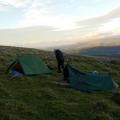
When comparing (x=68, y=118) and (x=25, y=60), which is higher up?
(x=25, y=60)

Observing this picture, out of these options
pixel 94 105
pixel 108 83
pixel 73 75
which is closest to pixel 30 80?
pixel 73 75

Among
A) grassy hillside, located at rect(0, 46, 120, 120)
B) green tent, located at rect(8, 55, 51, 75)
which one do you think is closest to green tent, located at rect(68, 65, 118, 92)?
grassy hillside, located at rect(0, 46, 120, 120)

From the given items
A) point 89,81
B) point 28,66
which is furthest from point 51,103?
point 28,66

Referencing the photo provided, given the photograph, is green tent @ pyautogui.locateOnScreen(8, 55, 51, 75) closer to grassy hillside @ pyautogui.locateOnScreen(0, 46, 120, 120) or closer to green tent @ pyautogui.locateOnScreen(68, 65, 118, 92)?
grassy hillside @ pyautogui.locateOnScreen(0, 46, 120, 120)

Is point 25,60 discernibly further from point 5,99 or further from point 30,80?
point 5,99

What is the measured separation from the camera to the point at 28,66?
2928cm

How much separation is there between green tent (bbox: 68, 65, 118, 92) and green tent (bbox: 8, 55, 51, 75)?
16.8ft

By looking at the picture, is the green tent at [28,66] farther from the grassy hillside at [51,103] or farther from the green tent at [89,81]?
the green tent at [89,81]

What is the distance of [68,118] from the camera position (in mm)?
16516

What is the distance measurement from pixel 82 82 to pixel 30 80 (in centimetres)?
427

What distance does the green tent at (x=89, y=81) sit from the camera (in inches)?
943

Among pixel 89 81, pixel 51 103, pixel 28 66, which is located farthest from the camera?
pixel 28 66

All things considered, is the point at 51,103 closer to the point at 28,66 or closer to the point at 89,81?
the point at 89,81

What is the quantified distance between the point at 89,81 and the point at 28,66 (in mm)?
7026
